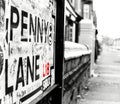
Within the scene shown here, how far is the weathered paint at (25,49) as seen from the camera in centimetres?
222

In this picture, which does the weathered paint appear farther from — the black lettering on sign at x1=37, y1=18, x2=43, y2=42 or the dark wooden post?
the dark wooden post

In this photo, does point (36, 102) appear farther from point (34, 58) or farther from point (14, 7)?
point (14, 7)

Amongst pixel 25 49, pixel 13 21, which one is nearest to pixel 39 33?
pixel 25 49

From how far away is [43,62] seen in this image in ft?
10.5

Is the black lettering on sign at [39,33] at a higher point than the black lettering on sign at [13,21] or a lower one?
lower

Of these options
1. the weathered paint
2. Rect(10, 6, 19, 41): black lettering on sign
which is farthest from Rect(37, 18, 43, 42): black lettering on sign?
Rect(10, 6, 19, 41): black lettering on sign

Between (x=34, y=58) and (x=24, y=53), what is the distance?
11.8 inches

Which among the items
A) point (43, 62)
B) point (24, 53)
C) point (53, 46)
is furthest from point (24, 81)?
point (53, 46)

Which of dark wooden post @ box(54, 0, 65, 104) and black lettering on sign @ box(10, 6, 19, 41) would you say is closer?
black lettering on sign @ box(10, 6, 19, 41)

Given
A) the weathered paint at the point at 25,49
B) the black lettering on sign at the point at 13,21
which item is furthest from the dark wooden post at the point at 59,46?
the black lettering on sign at the point at 13,21

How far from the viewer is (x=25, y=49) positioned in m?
2.62

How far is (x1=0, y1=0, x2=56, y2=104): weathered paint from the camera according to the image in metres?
2.22

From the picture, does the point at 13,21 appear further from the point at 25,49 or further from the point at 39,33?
the point at 39,33

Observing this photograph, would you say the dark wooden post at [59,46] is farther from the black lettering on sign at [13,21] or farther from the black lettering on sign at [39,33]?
the black lettering on sign at [13,21]
